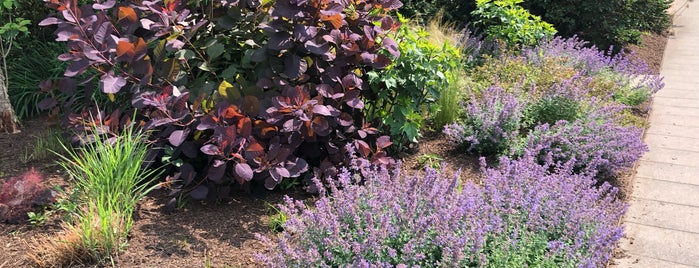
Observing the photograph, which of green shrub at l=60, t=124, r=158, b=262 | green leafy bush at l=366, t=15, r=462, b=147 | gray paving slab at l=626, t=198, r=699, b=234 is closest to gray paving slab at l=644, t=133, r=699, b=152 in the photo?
gray paving slab at l=626, t=198, r=699, b=234

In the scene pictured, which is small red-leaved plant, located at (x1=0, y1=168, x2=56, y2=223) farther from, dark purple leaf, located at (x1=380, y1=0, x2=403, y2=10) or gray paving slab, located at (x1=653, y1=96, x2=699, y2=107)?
gray paving slab, located at (x1=653, y1=96, x2=699, y2=107)

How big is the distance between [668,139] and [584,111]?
3.77ft

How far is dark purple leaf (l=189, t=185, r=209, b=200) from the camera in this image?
323cm

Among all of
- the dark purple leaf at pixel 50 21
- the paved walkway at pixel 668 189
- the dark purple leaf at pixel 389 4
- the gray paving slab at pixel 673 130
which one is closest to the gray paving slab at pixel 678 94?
the paved walkway at pixel 668 189

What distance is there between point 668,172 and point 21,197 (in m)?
4.29

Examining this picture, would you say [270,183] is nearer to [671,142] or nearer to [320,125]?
[320,125]

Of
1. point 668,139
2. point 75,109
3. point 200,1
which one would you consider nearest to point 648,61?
point 668,139

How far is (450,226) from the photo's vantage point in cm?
251

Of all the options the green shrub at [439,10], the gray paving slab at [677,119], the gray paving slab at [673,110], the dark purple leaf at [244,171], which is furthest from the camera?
the green shrub at [439,10]

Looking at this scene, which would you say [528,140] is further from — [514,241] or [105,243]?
[105,243]

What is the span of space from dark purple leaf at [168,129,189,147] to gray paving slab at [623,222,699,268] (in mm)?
2562

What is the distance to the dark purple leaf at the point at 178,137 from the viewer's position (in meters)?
3.10

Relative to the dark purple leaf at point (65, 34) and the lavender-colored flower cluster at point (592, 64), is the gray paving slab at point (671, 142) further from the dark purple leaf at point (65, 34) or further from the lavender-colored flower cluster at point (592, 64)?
the dark purple leaf at point (65, 34)

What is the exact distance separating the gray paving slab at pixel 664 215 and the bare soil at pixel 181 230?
7.5 inches
